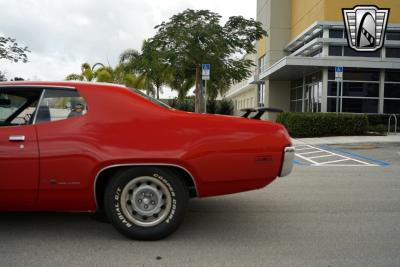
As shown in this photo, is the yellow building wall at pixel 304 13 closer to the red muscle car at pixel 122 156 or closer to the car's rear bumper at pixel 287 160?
the car's rear bumper at pixel 287 160

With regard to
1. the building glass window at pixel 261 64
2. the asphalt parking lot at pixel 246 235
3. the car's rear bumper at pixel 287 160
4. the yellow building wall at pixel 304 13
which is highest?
the yellow building wall at pixel 304 13

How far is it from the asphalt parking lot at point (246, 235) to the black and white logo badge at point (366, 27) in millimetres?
19638

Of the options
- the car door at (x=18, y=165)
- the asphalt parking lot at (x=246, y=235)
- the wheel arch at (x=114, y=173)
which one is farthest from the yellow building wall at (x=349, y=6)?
the car door at (x=18, y=165)

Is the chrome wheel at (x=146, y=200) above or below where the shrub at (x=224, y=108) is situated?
below

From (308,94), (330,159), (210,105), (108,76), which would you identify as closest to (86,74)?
(108,76)

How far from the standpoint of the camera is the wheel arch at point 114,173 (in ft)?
14.4

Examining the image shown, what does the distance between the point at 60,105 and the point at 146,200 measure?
1275 mm

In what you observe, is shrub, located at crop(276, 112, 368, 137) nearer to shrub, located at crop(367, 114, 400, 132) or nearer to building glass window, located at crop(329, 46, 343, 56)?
shrub, located at crop(367, 114, 400, 132)

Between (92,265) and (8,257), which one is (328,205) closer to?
(92,265)

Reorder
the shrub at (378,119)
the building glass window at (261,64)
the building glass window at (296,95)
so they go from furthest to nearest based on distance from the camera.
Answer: the building glass window at (261,64)
the building glass window at (296,95)
the shrub at (378,119)

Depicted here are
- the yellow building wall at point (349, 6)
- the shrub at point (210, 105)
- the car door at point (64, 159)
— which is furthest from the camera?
the shrub at point (210, 105)

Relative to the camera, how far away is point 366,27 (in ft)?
83.8

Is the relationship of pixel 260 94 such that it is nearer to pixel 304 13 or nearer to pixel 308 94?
pixel 304 13

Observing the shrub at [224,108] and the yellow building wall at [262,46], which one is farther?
the shrub at [224,108]
